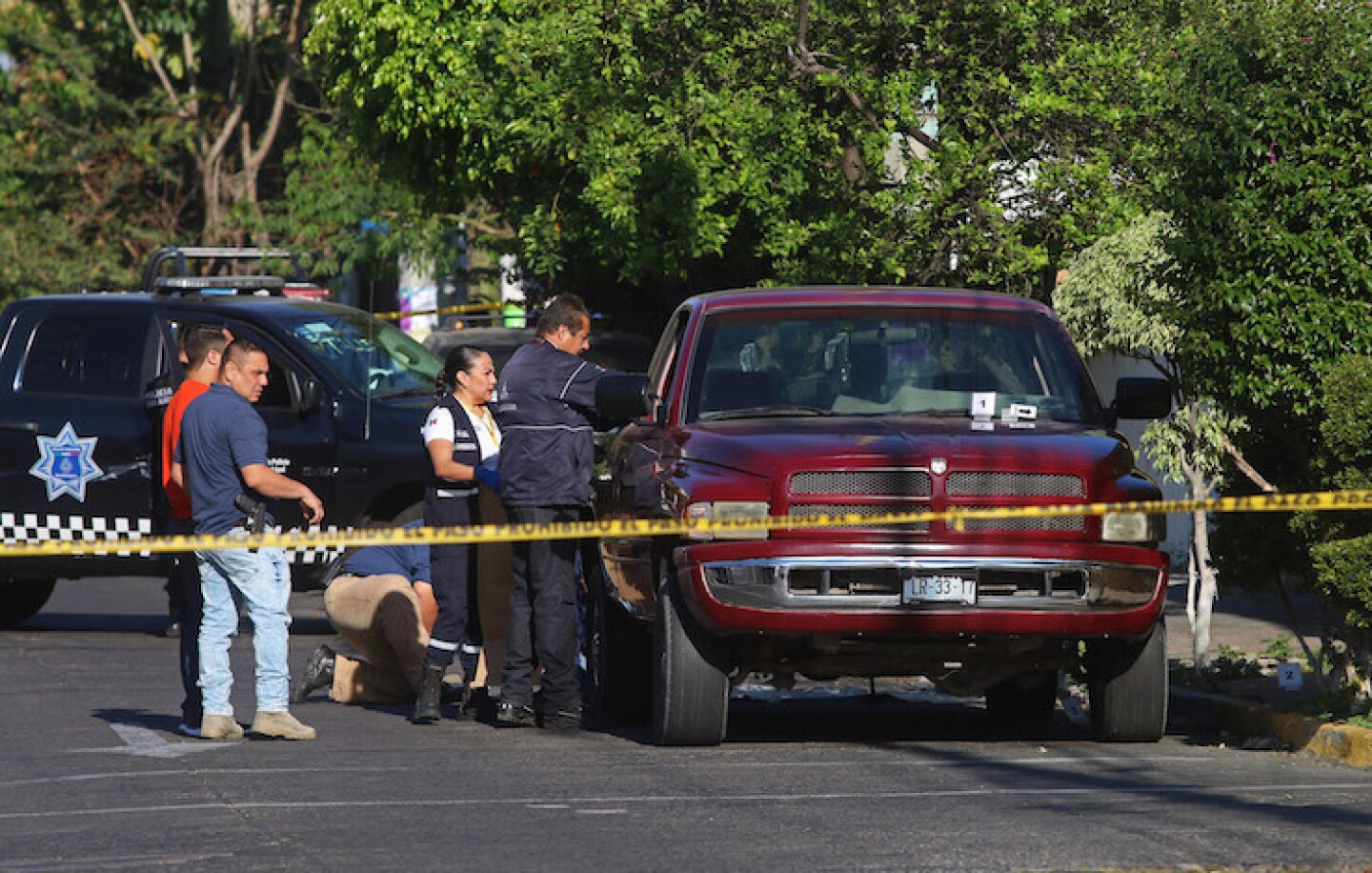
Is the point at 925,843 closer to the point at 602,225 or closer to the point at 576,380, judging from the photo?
the point at 576,380

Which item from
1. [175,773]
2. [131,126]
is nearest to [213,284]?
[175,773]

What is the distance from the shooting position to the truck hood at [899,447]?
401 inches

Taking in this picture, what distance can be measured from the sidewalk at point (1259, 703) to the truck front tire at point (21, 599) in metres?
7.67

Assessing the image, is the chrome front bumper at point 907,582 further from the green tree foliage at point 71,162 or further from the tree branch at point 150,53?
the tree branch at point 150,53

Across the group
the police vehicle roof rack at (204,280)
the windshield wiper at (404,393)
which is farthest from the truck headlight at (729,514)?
the police vehicle roof rack at (204,280)

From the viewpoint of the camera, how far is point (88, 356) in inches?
640

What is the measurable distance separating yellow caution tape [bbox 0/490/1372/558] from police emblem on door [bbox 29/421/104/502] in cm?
460

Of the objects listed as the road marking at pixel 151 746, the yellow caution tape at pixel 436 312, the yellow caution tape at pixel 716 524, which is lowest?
the road marking at pixel 151 746

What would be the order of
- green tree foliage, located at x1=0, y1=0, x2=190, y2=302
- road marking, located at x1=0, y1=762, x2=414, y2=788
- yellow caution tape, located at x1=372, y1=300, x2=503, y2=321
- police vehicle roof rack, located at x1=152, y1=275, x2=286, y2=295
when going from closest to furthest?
road marking, located at x1=0, y1=762, x2=414, y2=788
police vehicle roof rack, located at x1=152, y1=275, x2=286, y2=295
yellow caution tape, located at x1=372, y1=300, x2=503, y2=321
green tree foliage, located at x1=0, y1=0, x2=190, y2=302

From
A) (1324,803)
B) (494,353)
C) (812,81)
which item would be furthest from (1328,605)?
(494,353)

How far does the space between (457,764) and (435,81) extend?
1713 centimetres

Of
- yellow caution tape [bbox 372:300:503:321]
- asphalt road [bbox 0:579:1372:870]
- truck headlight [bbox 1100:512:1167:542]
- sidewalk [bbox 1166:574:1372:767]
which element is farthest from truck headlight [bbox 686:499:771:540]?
yellow caution tape [bbox 372:300:503:321]

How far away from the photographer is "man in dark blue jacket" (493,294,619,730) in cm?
1152

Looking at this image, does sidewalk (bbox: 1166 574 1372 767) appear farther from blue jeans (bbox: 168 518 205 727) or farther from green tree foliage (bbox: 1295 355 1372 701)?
blue jeans (bbox: 168 518 205 727)
